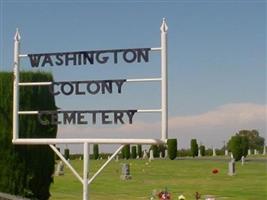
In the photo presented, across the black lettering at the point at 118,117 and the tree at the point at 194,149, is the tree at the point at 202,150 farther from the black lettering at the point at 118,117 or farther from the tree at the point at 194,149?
the black lettering at the point at 118,117

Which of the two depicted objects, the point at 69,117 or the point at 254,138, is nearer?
→ the point at 69,117

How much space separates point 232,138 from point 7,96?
4336cm

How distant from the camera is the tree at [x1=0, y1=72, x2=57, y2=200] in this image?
37.1 feet

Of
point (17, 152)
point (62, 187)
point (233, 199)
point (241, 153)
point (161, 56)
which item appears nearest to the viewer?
point (161, 56)

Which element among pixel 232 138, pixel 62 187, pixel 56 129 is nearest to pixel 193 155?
pixel 232 138

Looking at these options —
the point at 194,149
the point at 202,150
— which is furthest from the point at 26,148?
the point at 202,150

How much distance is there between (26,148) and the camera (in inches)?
448

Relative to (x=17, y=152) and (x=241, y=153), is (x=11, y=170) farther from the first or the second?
(x=241, y=153)

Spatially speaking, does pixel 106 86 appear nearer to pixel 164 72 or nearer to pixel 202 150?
pixel 164 72

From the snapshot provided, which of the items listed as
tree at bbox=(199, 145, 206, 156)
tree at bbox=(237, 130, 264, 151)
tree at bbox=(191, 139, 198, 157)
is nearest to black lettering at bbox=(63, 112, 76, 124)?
tree at bbox=(191, 139, 198, 157)

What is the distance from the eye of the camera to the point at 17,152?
11.3 meters

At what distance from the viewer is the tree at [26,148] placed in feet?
37.1

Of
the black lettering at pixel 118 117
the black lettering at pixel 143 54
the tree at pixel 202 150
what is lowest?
the tree at pixel 202 150

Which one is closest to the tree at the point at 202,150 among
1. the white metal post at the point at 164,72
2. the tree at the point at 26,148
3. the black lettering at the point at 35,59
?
the tree at the point at 26,148
